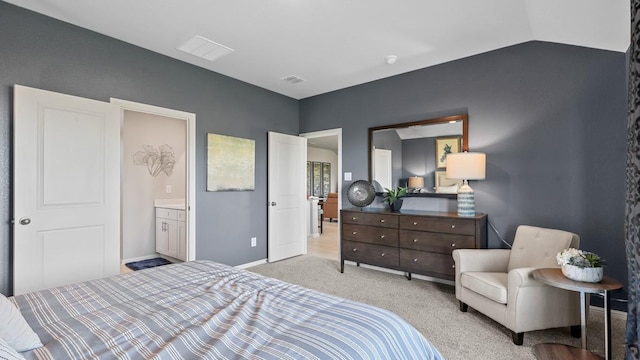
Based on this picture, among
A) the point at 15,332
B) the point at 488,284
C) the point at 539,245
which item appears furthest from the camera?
the point at 539,245

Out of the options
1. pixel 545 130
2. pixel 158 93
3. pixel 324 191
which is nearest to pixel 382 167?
pixel 545 130

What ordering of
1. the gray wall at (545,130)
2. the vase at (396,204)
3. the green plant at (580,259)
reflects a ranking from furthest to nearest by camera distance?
the vase at (396,204) → the gray wall at (545,130) → the green plant at (580,259)

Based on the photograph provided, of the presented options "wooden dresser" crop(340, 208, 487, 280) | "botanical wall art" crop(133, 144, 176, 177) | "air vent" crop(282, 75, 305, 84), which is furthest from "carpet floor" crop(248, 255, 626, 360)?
"air vent" crop(282, 75, 305, 84)

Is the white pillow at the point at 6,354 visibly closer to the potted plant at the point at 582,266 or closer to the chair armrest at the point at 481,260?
the potted plant at the point at 582,266

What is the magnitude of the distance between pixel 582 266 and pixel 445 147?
6.39 ft

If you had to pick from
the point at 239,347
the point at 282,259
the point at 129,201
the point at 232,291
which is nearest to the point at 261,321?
the point at 239,347

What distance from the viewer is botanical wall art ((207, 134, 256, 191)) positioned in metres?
3.80

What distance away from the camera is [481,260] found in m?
2.71

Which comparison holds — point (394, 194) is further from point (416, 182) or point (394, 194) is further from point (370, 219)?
point (370, 219)

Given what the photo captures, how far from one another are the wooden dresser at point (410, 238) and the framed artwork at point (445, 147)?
62cm

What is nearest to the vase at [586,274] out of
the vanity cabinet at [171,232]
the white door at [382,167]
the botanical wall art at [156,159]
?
the white door at [382,167]

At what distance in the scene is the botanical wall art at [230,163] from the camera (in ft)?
12.5

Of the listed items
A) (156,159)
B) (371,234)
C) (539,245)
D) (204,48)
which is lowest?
(371,234)

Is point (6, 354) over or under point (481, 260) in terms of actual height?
over
